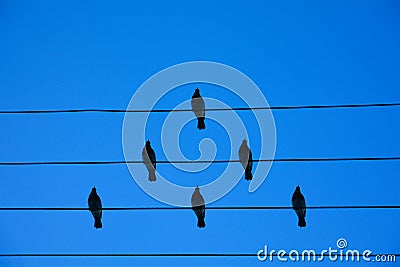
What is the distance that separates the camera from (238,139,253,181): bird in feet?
9.26

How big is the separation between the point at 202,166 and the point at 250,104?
0.40 metres

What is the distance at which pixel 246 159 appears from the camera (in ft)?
9.25

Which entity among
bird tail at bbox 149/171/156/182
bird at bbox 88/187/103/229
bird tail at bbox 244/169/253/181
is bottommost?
bird at bbox 88/187/103/229

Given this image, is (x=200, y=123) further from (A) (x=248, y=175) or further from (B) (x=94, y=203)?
(B) (x=94, y=203)

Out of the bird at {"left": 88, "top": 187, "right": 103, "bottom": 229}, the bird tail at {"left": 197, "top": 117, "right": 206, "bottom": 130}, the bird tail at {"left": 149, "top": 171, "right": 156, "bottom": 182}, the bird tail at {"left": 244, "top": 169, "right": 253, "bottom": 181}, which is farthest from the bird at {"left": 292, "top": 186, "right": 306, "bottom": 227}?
the bird at {"left": 88, "top": 187, "right": 103, "bottom": 229}

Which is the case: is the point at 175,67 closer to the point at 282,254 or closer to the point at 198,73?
the point at 198,73

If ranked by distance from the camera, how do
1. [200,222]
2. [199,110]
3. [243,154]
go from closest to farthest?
[199,110] → [243,154] → [200,222]

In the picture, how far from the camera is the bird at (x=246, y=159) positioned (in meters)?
2.82

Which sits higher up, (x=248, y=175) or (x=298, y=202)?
(x=248, y=175)

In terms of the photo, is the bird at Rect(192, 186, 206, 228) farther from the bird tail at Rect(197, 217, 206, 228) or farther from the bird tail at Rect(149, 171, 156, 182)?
the bird tail at Rect(149, 171, 156, 182)

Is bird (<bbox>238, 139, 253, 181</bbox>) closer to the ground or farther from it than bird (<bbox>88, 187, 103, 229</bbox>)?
farther from it

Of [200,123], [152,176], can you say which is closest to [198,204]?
[152,176]

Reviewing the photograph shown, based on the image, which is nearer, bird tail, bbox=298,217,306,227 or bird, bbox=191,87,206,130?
bird, bbox=191,87,206,130

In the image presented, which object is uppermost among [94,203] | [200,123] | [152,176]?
[200,123]
